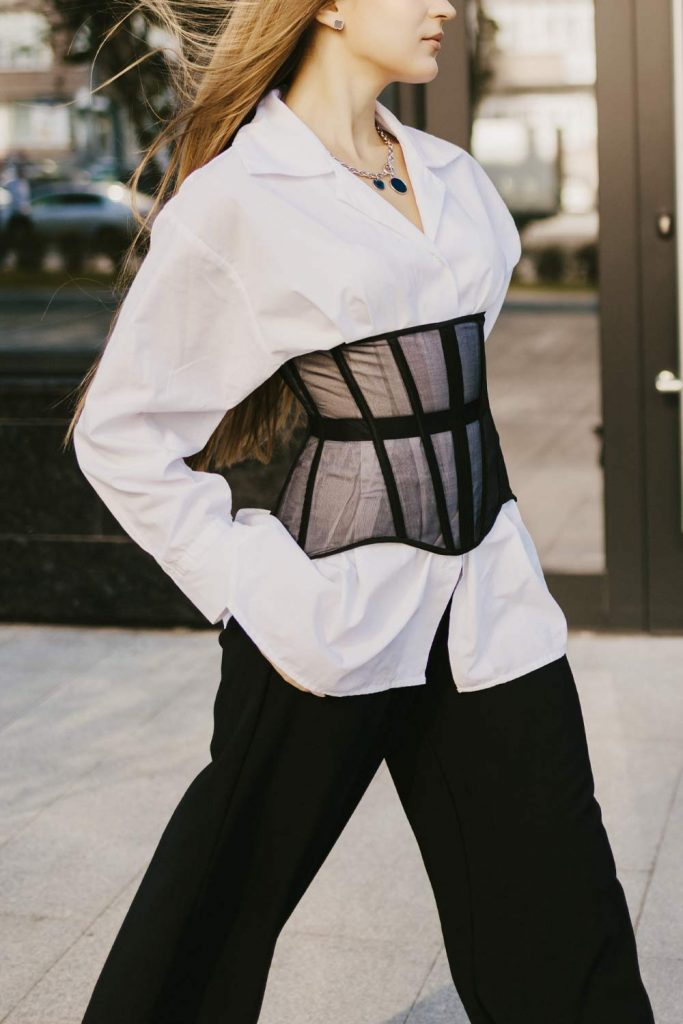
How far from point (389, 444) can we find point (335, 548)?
0.52 feet

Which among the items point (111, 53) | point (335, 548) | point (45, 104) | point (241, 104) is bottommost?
point (45, 104)

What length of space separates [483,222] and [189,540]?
0.64 m

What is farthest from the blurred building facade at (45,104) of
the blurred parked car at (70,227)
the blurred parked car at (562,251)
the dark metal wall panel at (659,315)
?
the blurred parked car at (562,251)

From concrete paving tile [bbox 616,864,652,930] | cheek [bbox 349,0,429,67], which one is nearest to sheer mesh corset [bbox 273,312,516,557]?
cheek [bbox 349,0,429,67]

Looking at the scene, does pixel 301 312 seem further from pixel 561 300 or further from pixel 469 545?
pixel 561 300

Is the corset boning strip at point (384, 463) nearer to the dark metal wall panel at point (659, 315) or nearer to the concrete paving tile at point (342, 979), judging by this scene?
the concrete paving tile at point (342, 979)

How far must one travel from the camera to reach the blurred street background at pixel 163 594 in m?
3.44

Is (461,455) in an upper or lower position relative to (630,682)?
upper

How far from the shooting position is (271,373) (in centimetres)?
228

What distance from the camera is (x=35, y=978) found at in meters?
3.29

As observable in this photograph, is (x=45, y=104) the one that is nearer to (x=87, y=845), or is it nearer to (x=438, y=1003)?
(x=87, y=845)

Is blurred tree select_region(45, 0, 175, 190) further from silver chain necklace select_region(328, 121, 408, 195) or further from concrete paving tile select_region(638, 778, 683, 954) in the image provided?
silver chain necklace select_region(328, 121, 408, 195)

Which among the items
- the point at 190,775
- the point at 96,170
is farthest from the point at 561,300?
the point at 190,775

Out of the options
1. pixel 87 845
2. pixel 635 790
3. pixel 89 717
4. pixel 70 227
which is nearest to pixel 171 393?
pixel 87 845
